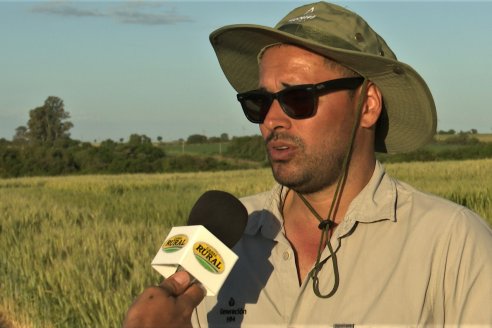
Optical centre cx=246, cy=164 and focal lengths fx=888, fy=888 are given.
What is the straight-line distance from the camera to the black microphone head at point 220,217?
89.9 inches

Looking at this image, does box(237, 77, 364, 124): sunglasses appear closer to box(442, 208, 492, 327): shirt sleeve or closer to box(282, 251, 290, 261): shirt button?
box(282, 251, 290, 261): shirt button

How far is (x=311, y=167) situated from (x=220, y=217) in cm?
45

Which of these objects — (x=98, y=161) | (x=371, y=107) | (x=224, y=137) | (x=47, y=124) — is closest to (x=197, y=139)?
(x=224, y=137)

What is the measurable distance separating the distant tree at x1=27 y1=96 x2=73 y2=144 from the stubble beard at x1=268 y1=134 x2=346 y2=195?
102m

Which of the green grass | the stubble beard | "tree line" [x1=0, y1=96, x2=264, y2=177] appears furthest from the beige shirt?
the green grass

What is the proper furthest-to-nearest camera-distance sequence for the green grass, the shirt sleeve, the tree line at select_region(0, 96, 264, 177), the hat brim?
the green grass → the tree line at select_region(0, 96, 264, 177) → the hat brim → the shirt sleeve

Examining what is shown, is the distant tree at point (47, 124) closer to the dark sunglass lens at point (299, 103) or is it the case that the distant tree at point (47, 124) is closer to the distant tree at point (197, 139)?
the distant tree at point (197, 139)

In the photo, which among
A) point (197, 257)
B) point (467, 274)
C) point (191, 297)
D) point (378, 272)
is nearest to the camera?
point (191, 297)

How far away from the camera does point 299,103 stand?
2.62 meters

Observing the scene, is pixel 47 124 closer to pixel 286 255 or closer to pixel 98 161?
pixel 98 161

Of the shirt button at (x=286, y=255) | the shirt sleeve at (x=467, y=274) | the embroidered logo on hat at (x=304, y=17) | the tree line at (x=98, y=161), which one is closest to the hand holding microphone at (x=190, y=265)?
the shirt button at (x=286, y=255)

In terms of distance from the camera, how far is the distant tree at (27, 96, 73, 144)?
104 m

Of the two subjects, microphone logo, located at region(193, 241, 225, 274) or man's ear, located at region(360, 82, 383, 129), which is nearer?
microphone logo, located at region(193, 241, 225, 274)

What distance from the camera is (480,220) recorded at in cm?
238
